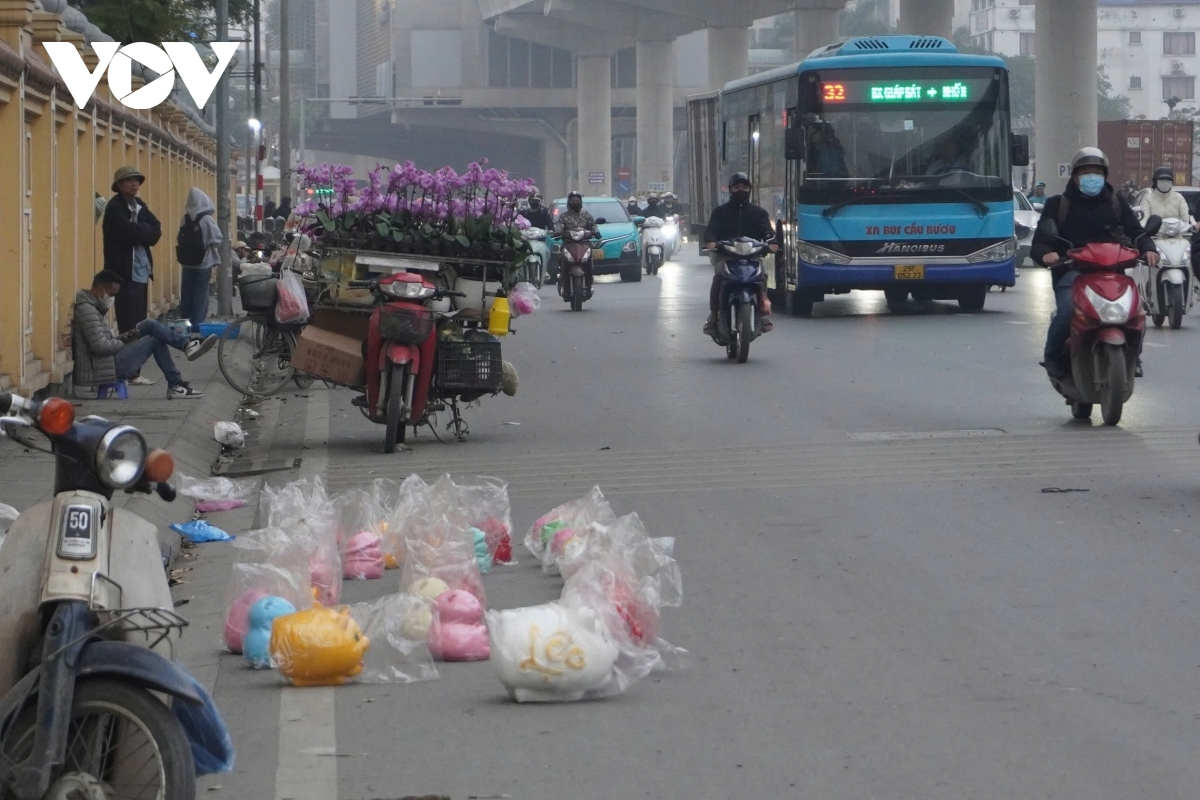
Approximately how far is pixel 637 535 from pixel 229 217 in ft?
69.4

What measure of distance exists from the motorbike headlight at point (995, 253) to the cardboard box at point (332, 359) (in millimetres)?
12584

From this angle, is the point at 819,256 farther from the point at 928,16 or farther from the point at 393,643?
the point at 928,16

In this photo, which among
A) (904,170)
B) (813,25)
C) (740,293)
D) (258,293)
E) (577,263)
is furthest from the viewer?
(813,25)

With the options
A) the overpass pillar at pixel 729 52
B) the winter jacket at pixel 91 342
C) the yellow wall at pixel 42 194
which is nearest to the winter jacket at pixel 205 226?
the yellow wall at pixel 42 194

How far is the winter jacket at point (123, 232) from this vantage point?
16656mm

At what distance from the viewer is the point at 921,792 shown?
4562 millimetres

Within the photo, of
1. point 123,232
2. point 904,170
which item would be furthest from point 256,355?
point 904,170

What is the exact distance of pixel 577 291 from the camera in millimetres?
26500

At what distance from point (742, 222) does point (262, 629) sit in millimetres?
12522

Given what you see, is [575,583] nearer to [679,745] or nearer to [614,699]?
[614,699]

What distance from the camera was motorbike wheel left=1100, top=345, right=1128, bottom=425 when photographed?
11.8m

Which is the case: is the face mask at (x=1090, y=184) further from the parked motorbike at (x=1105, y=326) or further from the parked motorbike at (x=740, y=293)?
the parked motorbike at (x=740, y=293)

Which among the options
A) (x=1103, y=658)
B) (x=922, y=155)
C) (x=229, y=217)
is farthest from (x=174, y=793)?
(x=229, y=217)

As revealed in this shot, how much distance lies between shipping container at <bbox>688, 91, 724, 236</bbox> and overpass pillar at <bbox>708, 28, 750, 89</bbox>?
3639 cm
